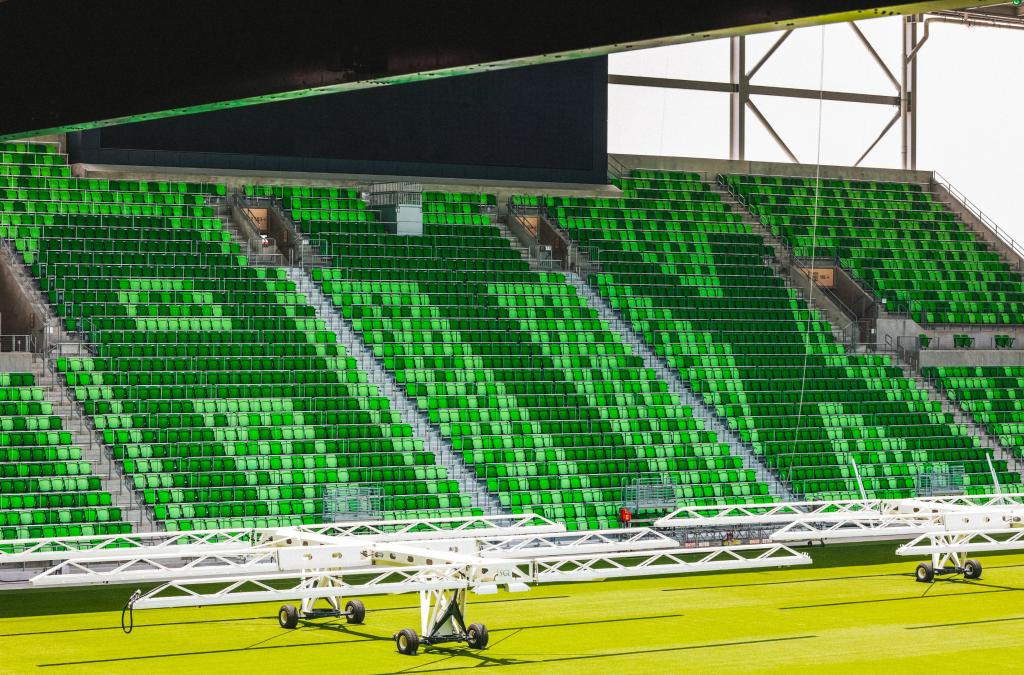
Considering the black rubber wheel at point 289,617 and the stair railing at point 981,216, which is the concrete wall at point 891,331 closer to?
the stair railing at point 981,216

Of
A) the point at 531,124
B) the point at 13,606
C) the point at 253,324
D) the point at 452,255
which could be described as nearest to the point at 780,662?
the point at 13,606

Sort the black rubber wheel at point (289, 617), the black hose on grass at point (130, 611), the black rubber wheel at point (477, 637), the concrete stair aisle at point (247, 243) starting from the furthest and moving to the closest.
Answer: the concrete stair aisle at point (247, 243) < the black rubber wheel at point (289, 617) < the black rubber wheel at point (477, 637) < the black hose on grass at point (130, 611)

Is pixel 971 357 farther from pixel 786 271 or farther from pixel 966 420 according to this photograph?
pixel 786 271

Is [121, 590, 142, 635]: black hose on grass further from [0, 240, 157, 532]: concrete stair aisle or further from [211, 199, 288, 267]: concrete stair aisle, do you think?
[211, 199, 288, 267]: concrete stair aisle

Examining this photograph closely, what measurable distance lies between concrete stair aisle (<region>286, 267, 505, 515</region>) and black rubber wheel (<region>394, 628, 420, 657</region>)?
38.9 ft

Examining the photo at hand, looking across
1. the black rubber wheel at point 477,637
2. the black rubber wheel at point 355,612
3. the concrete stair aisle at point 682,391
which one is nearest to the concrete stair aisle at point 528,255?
the concrete stair aisle at point 682,391

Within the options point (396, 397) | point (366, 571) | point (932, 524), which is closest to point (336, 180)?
point (396, 397)

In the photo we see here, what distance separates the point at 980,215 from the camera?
147ft

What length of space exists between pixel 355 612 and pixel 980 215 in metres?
30.7

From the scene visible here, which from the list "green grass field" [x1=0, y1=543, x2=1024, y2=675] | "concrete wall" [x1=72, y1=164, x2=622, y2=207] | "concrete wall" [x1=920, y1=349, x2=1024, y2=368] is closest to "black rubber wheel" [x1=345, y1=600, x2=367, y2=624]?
"green grass field" [x1=0, y1=543, x2=1024, y2=675]

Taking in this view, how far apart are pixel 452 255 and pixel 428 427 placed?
615 centimetres

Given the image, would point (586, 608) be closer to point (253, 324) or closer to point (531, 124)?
point (253, 324)

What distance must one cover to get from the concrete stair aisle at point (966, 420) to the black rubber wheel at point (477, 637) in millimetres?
22177

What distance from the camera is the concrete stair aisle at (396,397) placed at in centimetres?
2992
